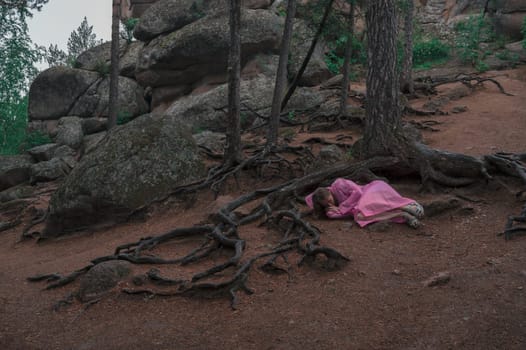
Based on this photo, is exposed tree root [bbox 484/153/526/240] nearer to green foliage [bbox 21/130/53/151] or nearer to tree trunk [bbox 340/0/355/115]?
tree trunk [bbox 340/0/355/115]

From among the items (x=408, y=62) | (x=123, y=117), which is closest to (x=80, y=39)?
(x=123, y=117)

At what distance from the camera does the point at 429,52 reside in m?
20.0

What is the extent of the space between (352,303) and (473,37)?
1780cm

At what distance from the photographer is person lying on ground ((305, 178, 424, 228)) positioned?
6.28 metres

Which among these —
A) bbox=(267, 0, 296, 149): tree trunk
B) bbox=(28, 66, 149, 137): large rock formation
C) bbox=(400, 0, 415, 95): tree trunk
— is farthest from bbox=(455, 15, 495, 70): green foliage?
bbox=(28, 66, 149, 137): large rock formation

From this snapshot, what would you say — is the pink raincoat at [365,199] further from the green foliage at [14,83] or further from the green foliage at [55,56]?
the green foliage at [55,56]

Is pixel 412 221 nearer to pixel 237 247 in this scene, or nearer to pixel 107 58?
pixel 237 247

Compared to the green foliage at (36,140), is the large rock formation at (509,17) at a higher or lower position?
higher

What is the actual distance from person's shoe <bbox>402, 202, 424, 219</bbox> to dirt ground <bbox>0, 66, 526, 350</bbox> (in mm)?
193

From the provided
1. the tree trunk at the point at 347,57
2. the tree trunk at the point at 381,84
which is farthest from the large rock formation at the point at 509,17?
the tree trunk at the point at 381,84

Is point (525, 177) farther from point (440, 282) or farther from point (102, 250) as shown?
point (102, 250)

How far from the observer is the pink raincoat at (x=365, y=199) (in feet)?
20.9

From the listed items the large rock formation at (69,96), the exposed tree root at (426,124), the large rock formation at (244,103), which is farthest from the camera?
the large rock formation at (69,96)

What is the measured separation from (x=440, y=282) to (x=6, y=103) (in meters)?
23.7
